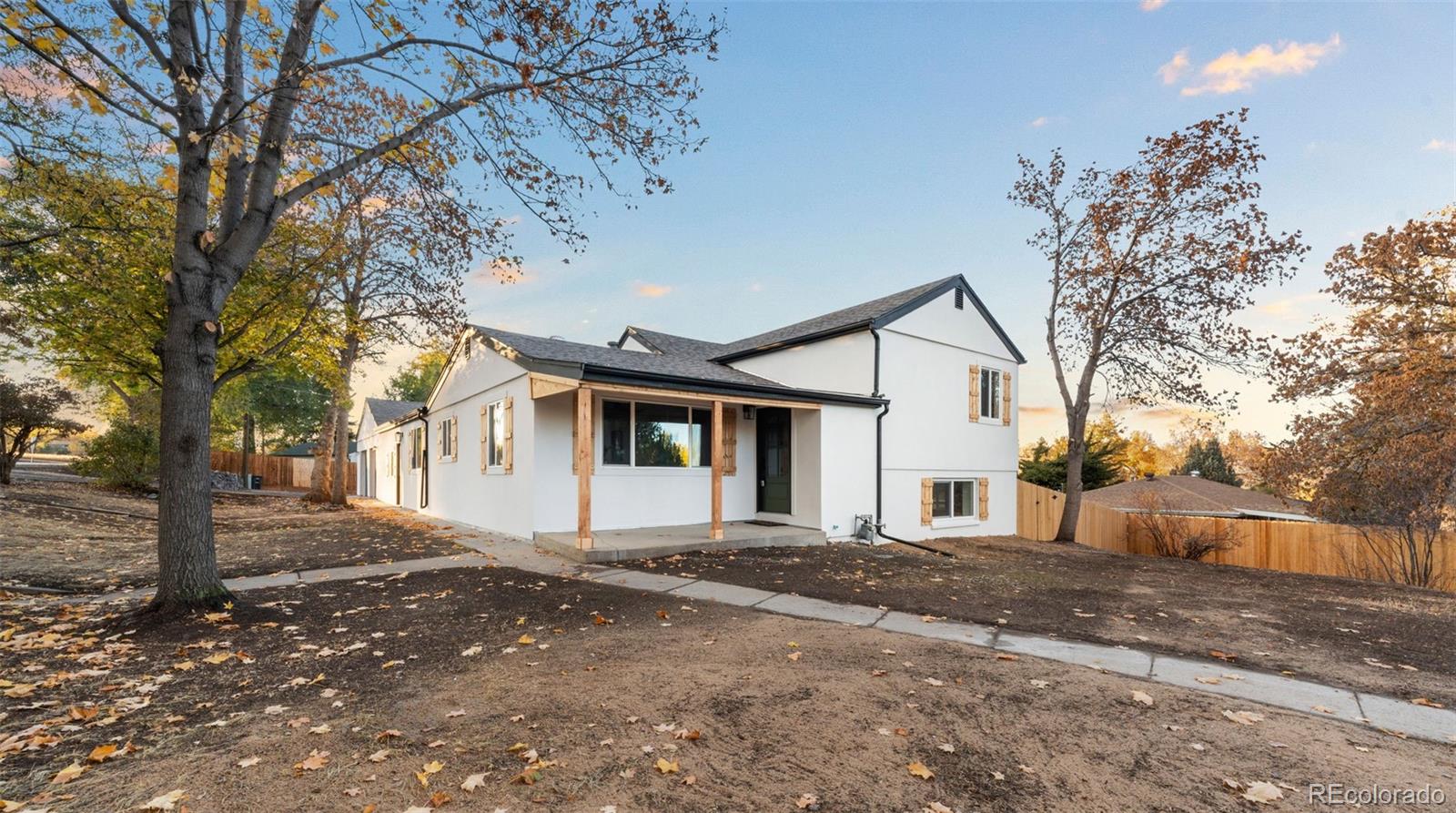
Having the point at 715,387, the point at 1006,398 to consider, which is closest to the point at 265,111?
the point at 715,387

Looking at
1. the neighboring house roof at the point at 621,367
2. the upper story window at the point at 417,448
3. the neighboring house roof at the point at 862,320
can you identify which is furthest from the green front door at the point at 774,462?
the upper story window at the point at 417,448

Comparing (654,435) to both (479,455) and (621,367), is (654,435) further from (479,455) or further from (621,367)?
(479,455)

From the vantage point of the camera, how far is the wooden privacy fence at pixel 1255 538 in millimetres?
13836

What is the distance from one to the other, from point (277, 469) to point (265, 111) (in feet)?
134

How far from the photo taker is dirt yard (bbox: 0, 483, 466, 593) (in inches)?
303

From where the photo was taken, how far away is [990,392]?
610 inches

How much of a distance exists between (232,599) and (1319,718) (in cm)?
860

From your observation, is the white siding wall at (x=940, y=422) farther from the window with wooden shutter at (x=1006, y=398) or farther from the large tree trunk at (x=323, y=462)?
the large tree trunk at (x=323, y=462)

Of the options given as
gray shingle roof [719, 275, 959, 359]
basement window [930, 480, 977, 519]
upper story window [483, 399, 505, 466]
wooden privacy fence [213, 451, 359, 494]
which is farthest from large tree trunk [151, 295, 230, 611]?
wooden privacy fence [213, 451, 359, 494]

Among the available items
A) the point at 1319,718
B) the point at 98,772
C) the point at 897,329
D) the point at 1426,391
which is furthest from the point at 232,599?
the point at 1426,391

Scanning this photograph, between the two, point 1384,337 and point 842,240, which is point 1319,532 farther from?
point 842,240

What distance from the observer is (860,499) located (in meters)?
12.4

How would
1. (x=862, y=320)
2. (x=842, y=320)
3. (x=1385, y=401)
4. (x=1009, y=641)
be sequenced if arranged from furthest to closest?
(x=842, y=320)
(x=862, y=320)
(x=1385, y=401)
(x=1009, y=641)

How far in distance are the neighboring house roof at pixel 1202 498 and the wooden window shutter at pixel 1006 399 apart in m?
6.69
